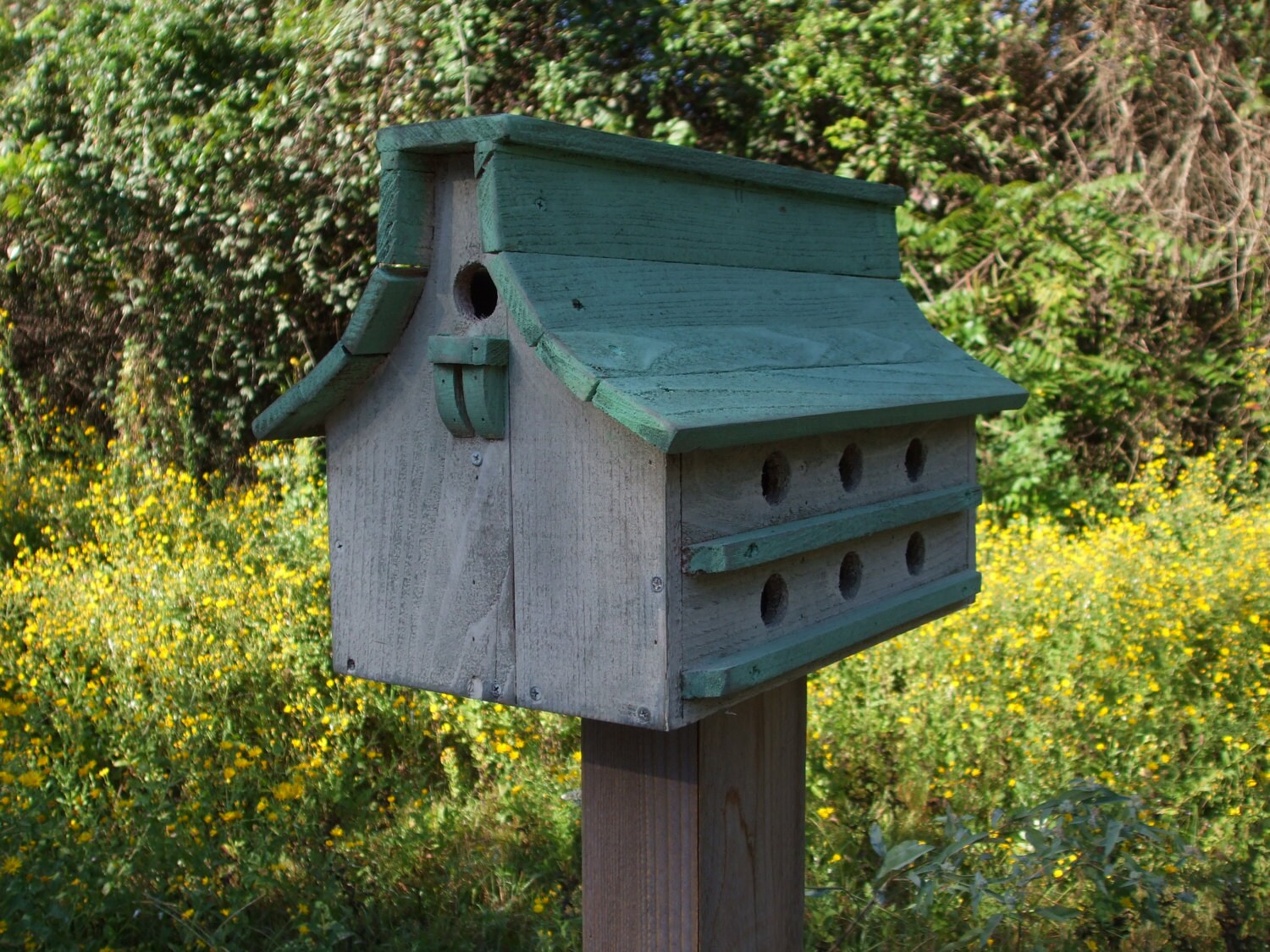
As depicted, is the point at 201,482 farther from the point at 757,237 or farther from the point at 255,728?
the point at 757,237

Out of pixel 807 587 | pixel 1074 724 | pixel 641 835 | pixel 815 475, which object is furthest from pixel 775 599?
pixel 1074 724

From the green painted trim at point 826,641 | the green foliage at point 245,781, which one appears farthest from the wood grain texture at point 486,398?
the green foliage at point 245,781

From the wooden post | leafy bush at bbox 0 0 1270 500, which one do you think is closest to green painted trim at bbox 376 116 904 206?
the wooden post

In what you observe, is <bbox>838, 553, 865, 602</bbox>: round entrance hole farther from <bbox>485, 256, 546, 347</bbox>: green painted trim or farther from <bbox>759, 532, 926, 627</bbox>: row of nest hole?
<bbox>485, 256, 546, 347</bbox>: green painted trim

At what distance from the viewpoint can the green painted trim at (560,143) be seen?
1.36 m

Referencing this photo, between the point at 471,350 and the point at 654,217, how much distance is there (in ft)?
1.02

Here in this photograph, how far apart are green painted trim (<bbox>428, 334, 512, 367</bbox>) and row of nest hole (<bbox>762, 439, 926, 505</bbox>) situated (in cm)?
35

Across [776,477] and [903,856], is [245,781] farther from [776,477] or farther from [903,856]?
[776,477]

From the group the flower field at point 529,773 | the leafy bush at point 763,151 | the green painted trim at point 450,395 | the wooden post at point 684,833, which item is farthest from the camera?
the leafy bush at point 763,151

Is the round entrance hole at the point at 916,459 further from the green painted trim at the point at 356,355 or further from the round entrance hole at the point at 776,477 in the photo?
the green painted trim at the point at 356,355

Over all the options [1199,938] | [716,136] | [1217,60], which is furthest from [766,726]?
[1217,60]

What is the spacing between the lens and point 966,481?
208 centimetres

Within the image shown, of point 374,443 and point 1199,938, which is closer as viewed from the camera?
point 374,443

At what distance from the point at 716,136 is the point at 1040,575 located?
2926 millimetres
